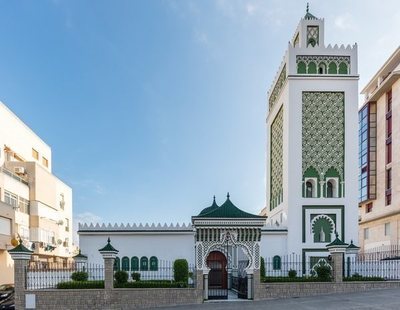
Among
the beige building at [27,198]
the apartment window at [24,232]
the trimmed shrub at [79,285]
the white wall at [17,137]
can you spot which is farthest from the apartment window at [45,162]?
the trimmed shrub at [79,285]

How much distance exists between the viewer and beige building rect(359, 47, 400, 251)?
116 feet

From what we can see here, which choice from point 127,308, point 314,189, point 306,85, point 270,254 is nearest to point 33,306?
point 127,308

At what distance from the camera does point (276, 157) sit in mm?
29578

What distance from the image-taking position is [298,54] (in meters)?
26.0

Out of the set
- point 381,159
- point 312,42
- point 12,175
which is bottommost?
point 12,175

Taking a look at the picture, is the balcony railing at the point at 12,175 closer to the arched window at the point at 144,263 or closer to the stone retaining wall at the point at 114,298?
the arched window at the point at 144,263

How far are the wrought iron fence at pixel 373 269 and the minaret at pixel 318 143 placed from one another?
3.65 metres

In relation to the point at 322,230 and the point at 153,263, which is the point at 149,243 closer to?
the point at 153,263

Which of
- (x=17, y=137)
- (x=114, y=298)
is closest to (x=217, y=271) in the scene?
(x=114, y=298)

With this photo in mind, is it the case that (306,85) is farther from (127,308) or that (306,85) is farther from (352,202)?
(127,308)

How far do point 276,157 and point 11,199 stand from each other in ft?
66.2

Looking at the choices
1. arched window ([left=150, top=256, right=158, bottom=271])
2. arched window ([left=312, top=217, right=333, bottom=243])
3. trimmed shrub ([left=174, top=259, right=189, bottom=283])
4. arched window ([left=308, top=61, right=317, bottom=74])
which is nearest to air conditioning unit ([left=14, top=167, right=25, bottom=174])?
arched window ([left=150, top=256, right=158, bottom=271])

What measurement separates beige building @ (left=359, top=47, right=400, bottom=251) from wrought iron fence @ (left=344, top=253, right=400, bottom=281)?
47.5 ft

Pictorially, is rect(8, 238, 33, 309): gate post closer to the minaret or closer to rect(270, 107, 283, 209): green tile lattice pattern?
the minaret
